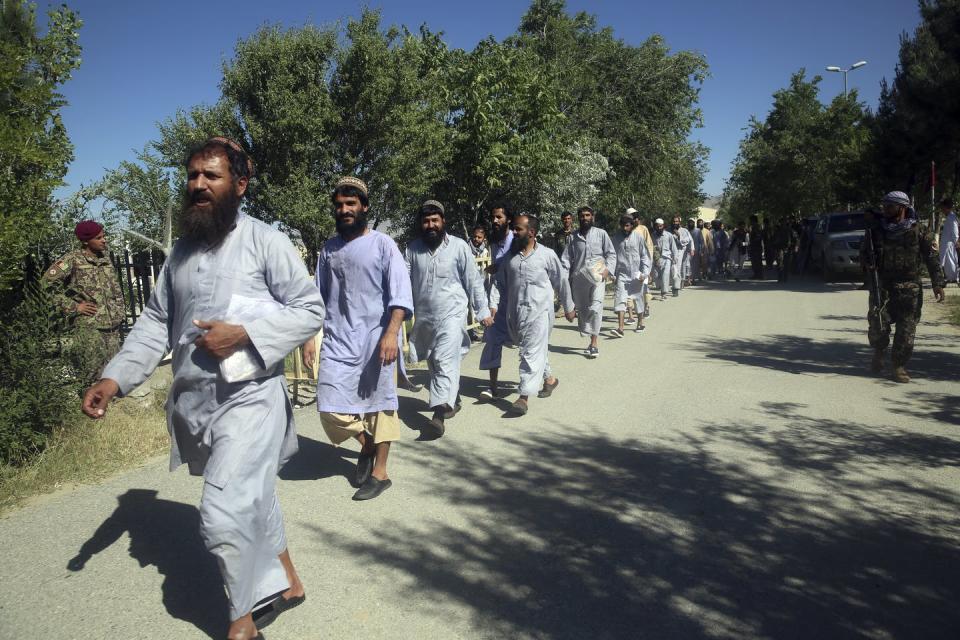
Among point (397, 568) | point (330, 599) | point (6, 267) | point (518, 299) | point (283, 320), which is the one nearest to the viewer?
point (283, 320)

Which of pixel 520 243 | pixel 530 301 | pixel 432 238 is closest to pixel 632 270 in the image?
pixel 520 243

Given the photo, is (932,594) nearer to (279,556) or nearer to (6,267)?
(279,556)

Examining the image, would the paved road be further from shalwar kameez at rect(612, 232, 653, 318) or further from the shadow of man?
shalwar kameez at rect(612, 232, 653, 318)

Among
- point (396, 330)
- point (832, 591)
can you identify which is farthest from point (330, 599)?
point (832, 591)

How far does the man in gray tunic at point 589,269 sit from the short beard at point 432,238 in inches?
146

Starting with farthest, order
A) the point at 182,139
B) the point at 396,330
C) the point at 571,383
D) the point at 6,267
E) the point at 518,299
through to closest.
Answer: the point at 182,139
the point at 571,383
the point at 518,299
the point at 6,267
the point at 396,330

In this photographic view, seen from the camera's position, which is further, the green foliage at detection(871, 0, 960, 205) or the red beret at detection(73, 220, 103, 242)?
the green foliage at detection(871, 0, 960, 205)

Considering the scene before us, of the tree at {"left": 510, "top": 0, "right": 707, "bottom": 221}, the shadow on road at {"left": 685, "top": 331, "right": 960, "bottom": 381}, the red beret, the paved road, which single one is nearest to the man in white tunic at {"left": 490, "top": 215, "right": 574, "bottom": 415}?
the paved road

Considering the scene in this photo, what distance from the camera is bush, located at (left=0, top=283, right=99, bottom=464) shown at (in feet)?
17.6

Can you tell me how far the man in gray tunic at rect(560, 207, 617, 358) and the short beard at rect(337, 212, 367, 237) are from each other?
5.40m

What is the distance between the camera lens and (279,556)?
3.44 meters

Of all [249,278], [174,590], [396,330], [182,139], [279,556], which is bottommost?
[174,590]

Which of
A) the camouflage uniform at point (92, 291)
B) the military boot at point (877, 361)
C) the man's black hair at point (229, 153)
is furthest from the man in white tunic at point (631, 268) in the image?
the man's black hair at point (229, 153)

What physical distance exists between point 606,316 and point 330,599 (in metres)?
12.0
